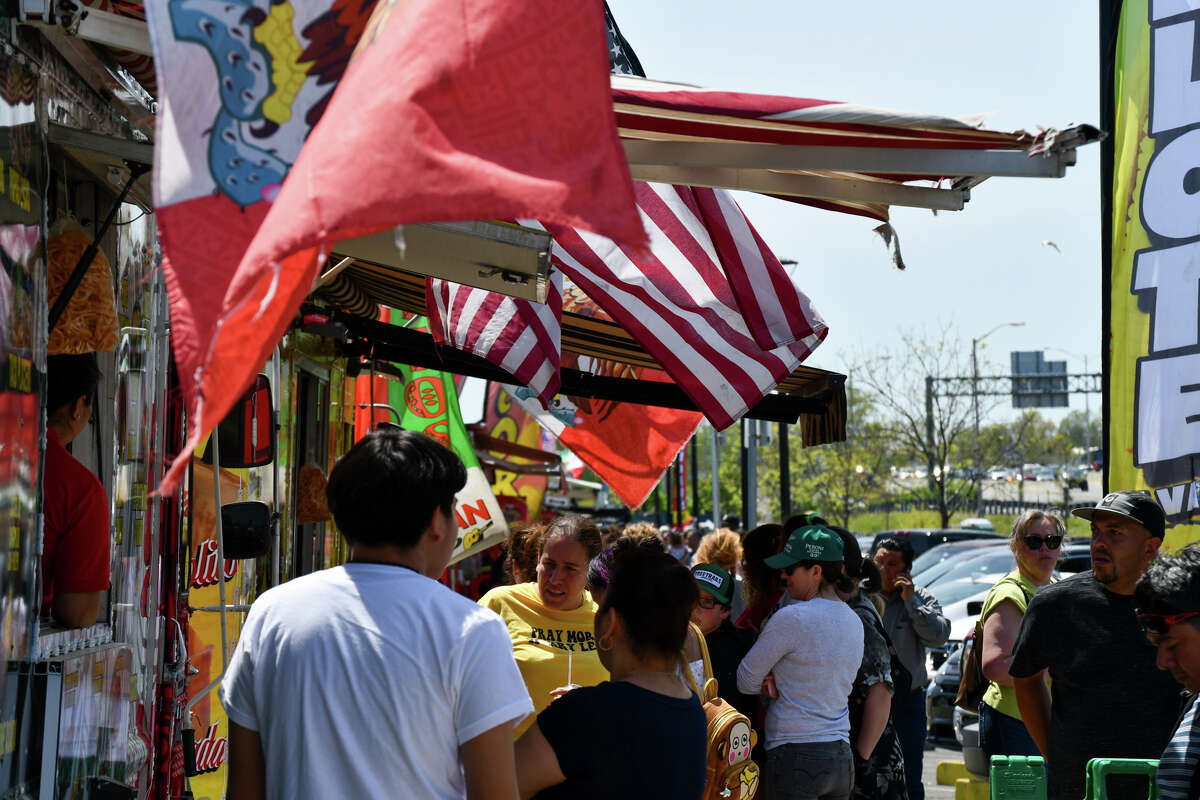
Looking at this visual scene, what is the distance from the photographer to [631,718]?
10.6 ft

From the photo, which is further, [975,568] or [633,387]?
[975,568]

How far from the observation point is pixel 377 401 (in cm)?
1198

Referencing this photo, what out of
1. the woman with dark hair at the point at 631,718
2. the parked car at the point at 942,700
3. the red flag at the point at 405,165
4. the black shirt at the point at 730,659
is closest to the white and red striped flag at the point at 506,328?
the black shirt at the point at 730,659

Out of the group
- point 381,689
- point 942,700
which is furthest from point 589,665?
point 942,700

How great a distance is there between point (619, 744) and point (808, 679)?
2826 mm

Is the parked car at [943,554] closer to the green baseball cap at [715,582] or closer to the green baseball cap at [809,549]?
the green baseball cap at [715,582]

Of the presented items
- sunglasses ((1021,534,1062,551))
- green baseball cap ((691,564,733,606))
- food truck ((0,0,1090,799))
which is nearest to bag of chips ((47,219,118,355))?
food truck ((0,0,1090,799))

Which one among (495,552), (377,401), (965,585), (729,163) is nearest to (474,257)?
(729,163)

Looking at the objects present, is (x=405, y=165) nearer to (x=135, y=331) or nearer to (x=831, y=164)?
(x=831, y=164)

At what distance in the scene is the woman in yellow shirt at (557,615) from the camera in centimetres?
507

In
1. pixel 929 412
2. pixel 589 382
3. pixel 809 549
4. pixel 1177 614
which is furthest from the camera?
pixel 929 412

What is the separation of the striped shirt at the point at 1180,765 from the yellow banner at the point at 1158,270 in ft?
10.8

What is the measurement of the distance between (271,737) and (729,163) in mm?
1931

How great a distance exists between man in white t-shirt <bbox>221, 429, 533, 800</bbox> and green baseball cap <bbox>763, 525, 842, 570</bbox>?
3.25 meters
